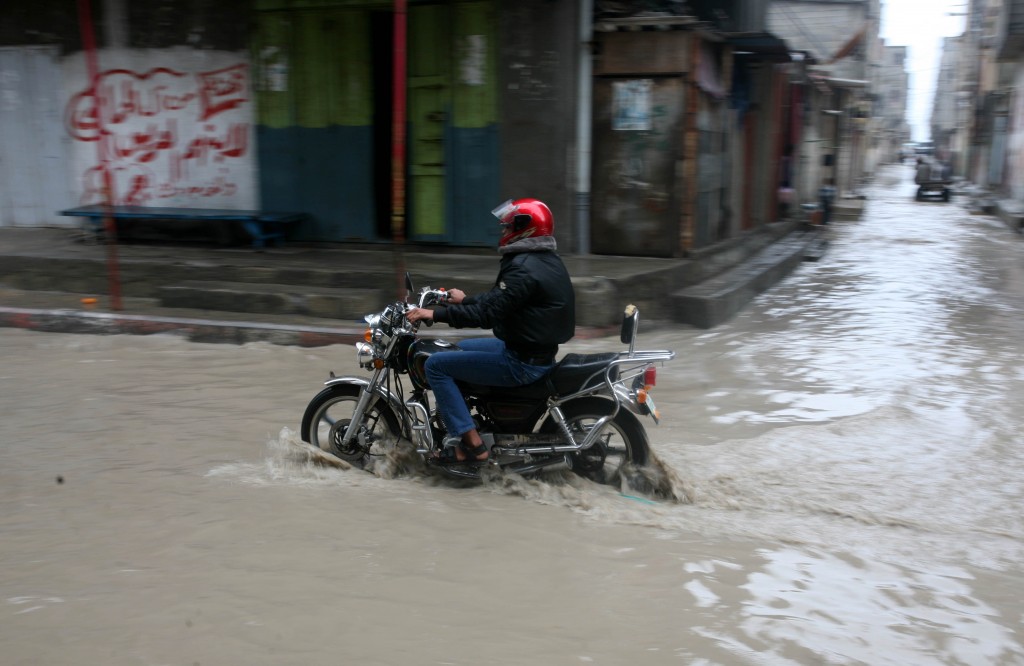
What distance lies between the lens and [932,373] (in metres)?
7.36

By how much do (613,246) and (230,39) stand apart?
228 inches

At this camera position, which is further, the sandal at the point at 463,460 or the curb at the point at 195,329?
the curb at the point at 195,329

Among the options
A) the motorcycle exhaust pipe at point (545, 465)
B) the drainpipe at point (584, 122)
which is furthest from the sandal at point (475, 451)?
the drainpipe at point (584, 122)

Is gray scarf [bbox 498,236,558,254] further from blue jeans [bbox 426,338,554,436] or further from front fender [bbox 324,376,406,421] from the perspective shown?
front fender [bbox 324,376,406,421]

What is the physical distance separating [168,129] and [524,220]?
369 inches

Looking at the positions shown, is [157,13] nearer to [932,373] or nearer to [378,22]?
[378,22]

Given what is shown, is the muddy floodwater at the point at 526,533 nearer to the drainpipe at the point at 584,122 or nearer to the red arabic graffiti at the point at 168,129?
the drainpipe at the point at 584,122

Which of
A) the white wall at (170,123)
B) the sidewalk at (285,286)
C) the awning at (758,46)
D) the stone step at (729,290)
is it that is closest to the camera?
the sidewalk at (285,286)

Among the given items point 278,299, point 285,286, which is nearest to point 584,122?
point 285,286

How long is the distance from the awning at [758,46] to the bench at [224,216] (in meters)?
6.09

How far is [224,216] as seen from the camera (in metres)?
11.2

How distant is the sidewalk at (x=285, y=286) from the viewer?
8766mm

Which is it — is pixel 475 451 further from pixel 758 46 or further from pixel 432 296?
pixel 758 46

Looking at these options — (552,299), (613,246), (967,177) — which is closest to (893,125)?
(967,177)
